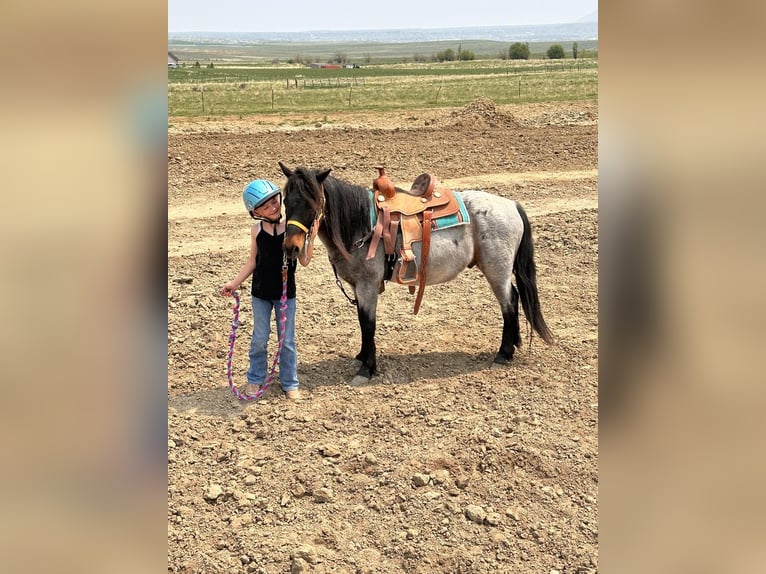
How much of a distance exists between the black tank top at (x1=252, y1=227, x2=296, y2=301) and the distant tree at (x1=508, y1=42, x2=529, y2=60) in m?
121

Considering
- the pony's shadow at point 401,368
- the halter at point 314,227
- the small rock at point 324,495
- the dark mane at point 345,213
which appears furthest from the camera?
the pony's shadow at point 401,368

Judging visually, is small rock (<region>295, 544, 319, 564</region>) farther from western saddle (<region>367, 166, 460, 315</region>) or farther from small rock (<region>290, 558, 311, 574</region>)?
western saddle (<region>367, 166, 460, 315</region>)

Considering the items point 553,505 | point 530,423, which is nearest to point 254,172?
point 530,423

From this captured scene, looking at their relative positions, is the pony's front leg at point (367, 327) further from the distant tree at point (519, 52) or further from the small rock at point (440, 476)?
the distant tree at point (519, 52)

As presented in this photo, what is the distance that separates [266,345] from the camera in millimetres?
5770

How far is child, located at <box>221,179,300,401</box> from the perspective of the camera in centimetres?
525

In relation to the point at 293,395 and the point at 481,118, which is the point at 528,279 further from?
the point at 481,118

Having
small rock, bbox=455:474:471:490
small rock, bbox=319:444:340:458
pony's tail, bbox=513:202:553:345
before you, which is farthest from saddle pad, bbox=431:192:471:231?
small rock, bbox=455:474:471:490

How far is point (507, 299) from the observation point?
6312mm

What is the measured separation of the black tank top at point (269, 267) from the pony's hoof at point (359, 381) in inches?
40.0

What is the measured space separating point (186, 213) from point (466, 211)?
6.66 m

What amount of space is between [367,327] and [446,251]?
35.6 inches

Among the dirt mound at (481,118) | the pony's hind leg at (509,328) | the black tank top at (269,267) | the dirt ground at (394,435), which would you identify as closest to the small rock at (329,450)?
the dirt ground at (394,435)

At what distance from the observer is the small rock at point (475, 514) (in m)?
4.25
